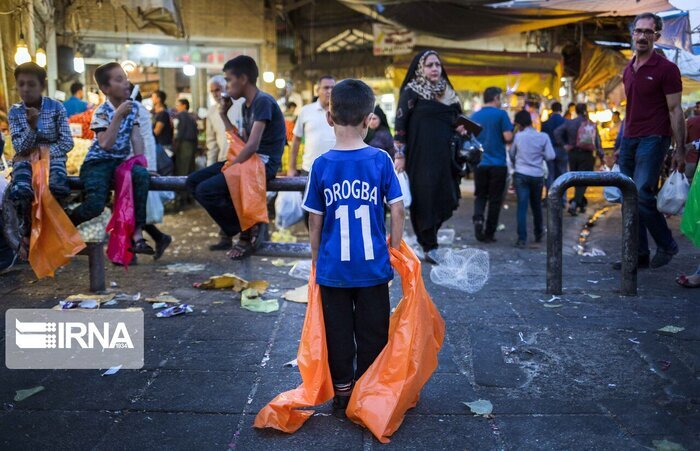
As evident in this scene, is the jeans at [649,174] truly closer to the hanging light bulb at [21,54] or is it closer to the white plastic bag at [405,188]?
the white plastic bag at [405,188]

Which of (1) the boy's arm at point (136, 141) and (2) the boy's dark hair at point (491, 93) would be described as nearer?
(1) the boy's arm at point (136, 141)

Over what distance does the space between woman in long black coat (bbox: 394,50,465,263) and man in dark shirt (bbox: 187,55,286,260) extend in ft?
4.68

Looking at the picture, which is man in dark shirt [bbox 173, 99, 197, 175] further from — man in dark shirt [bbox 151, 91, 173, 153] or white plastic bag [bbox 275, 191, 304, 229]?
white plastic bag [bbox 275, 191, 304, 229]

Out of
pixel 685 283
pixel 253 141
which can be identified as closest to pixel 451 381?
pixel 253 141

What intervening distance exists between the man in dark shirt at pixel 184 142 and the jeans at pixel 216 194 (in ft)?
23.6

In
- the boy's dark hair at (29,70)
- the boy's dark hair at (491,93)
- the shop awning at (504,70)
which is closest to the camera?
the boy's dark hair at (29,70)

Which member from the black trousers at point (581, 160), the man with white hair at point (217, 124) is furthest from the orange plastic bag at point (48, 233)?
the black trousers at point (581, 160)

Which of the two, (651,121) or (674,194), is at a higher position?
(651,121)

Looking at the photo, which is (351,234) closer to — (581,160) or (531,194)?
(531,194)

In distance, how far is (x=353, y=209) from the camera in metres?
3.09

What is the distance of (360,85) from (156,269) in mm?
4036

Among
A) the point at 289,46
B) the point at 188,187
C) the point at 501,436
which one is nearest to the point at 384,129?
the point at 188,187

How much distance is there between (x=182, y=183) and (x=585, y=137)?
8316mm

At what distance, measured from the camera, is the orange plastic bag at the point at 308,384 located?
9.64 ft
